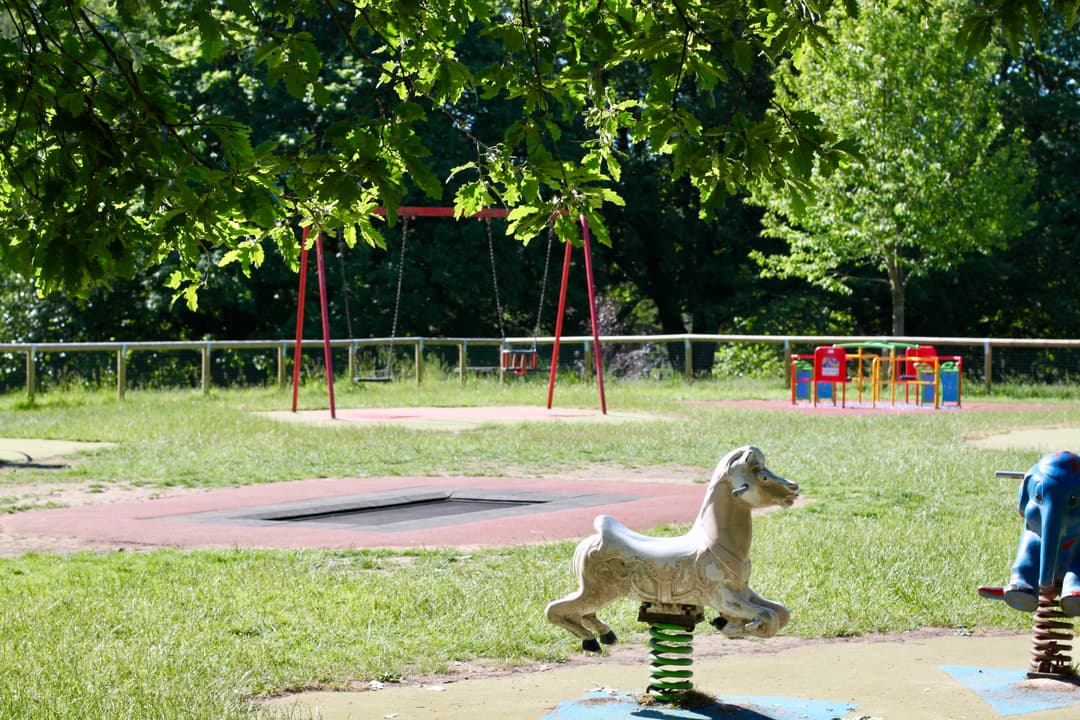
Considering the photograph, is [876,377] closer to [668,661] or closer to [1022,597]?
[1022,597]

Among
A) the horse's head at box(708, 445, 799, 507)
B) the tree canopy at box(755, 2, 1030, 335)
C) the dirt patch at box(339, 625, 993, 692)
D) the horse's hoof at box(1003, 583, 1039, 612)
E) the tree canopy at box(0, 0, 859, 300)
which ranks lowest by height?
the dirt patch at box(339, 625, 993, 692)

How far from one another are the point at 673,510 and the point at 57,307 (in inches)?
1075

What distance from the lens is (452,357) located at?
95.9ft

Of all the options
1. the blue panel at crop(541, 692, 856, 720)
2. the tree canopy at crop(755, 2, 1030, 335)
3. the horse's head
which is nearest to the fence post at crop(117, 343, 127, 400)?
the tree canopy at crop(755, 2, 1030, 335)

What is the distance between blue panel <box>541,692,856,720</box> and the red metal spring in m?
0.95

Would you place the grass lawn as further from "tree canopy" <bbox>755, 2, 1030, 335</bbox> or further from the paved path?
"tree canopy" <bbox>755, 2, 1030, 335</bbox>

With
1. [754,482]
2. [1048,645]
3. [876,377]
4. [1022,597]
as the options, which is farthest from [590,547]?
[876,377]

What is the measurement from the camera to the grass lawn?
6.07 meters

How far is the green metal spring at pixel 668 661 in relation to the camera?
5.26 m

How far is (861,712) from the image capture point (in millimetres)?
5367

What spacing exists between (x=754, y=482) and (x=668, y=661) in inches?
30.3

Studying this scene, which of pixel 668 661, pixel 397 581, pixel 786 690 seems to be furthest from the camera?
pixel 397 581

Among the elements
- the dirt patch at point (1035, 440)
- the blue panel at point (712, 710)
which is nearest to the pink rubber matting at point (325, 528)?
the blue panel at point (712, 710)

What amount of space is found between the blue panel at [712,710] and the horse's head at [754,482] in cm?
76
